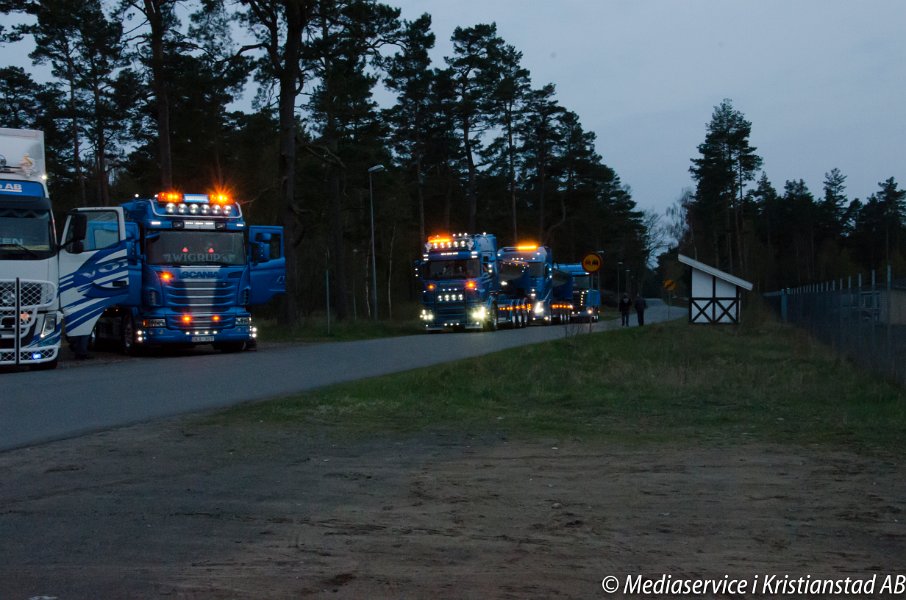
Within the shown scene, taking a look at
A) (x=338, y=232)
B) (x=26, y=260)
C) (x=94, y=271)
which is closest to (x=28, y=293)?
(x=26, y=260)

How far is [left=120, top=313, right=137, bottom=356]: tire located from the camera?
2608 cm

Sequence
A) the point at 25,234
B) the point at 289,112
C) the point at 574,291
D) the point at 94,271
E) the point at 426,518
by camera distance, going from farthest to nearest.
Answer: the point at 574,291 < the point at 289,112 < the point at 94,271 < the point at 25,234 < the point at 426,518

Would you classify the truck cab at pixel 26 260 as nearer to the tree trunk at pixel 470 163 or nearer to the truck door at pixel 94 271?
the truck door at pixel 94 271

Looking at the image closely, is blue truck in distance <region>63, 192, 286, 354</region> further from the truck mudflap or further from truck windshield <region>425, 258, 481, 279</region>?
truck windshield <region>425, 258, 481, 279</region>

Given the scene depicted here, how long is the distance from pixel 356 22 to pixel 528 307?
68.0ft

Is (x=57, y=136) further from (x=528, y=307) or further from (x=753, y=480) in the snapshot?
(x=753, y=480)

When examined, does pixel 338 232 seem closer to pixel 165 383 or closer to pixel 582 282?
pixel 582 282

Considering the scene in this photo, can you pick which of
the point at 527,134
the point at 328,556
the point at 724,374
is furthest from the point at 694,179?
the point at 328,556

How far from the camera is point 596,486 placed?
8.34 m

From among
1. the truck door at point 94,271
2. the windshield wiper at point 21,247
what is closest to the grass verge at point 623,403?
the windshield wiper at point 21,247

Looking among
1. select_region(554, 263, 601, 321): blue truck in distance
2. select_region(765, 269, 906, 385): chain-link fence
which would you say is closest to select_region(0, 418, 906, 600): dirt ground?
select_region(765, 269, 906, 385): chain-link fence

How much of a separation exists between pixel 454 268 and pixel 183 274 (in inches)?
743

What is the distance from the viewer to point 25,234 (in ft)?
66.8

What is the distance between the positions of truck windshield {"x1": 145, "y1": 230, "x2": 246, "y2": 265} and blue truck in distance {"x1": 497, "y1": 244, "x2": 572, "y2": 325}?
24.1m
